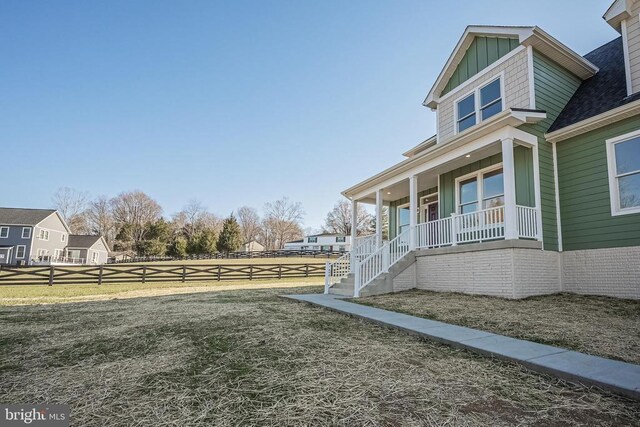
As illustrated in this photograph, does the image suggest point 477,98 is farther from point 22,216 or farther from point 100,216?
point 100,216

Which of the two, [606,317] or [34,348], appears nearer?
[34,348]

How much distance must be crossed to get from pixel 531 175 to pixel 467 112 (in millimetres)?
3332

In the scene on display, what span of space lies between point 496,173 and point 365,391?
8.50 meters

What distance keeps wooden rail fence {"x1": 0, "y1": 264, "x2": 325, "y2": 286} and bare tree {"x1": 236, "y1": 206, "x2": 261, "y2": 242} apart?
47.0 meters

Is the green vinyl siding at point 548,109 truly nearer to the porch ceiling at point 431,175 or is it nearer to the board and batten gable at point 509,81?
the board and batten gable at point 509,81

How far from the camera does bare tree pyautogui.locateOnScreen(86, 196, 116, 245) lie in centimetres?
5581

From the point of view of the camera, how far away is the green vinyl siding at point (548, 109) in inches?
315

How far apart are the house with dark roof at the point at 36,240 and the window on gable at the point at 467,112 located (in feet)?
147

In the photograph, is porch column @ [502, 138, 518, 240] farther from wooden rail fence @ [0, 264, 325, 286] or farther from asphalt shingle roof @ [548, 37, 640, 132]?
wooden rail fence @ [0, 264, 325, 286]

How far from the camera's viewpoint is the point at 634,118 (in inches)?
273

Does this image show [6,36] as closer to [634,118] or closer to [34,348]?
[34,348]

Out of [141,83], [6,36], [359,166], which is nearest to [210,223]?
[359,166]

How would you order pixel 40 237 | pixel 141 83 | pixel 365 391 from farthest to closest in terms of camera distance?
pixel 40 237, pixel 141 83, pixel 365 391

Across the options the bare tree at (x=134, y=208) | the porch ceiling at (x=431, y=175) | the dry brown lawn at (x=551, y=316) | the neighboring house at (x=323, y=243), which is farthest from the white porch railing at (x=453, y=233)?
the bare tree at (x=134, y=208)
